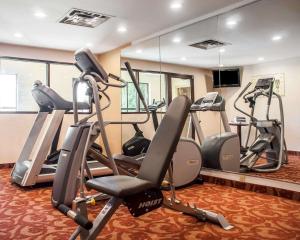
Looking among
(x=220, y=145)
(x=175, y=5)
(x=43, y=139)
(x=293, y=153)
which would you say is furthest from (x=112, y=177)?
(x=293, y=153)

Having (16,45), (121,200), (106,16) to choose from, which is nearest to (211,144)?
(106,16)

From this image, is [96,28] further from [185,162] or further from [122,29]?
[185,162]

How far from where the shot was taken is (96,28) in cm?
487

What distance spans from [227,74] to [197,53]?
2.51 feet

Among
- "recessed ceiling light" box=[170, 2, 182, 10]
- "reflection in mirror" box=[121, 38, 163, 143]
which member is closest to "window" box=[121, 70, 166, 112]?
"reflection in mirror" box=[121, 38, 163, 143]

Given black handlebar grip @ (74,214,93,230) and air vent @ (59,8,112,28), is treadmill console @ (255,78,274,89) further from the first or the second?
black handlebar grip @ (74,214,93,230)

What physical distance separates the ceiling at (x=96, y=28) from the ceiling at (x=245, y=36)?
0.93 ft

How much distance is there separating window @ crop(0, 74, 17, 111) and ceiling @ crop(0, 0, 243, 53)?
0.79 metres

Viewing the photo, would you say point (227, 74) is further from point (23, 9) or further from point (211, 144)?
point (23, 9)

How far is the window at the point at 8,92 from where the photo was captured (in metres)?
5.98

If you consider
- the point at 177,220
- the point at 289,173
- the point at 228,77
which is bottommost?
the point at 177,220

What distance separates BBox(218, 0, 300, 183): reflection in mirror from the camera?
3912mm

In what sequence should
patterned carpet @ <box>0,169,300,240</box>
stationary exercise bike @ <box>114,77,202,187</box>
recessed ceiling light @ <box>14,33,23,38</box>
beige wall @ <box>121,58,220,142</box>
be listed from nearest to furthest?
patterned carpet @ <box>0,169,300,240</box>, stationary exercise bike @ <box>114,77,202,187</box>, beige wall @ <box>121,58,220,142</box>, recessed ceiling light @ <box>14,33,23,38</box>

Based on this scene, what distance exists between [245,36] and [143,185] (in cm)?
333
